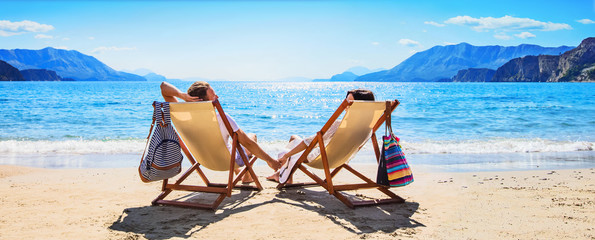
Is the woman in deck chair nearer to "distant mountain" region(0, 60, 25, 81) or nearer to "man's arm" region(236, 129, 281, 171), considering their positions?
"man's arm" region(236, 129, 281, 171)

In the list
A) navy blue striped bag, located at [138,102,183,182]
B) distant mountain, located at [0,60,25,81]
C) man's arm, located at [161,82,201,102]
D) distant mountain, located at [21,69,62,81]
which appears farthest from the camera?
distant mountain, located at [21,69,62,81]

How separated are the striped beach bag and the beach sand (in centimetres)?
28

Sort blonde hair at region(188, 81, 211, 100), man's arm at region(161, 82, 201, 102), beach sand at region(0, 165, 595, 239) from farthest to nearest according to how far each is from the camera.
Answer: blonde hair at region(188, 81, 211, 100)
man's arm at region(161, 82, 201, 102)
beach sand at region(0, 165, 595, 239)

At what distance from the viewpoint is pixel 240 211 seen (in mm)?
3656

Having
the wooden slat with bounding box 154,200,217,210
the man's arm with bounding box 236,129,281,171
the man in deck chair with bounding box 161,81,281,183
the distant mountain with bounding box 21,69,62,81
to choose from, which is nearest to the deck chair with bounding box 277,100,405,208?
the man's arm with bounding box 236,129,281,171

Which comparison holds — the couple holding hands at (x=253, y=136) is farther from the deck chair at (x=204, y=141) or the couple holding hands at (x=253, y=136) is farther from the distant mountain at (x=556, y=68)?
the distant mountain at (x=556, y=68)

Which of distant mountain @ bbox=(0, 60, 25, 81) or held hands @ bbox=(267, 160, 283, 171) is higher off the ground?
distant mountain @ bbox=(0, 60, 25, 81)

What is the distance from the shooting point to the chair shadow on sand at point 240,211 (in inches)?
125

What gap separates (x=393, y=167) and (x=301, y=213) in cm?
85

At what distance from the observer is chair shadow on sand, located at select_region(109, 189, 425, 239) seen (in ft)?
10.4

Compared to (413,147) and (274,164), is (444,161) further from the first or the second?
(274,164)

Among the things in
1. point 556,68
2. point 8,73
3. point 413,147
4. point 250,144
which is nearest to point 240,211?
point 250,144

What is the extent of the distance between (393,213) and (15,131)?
475 inches

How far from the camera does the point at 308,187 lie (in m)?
4.64
